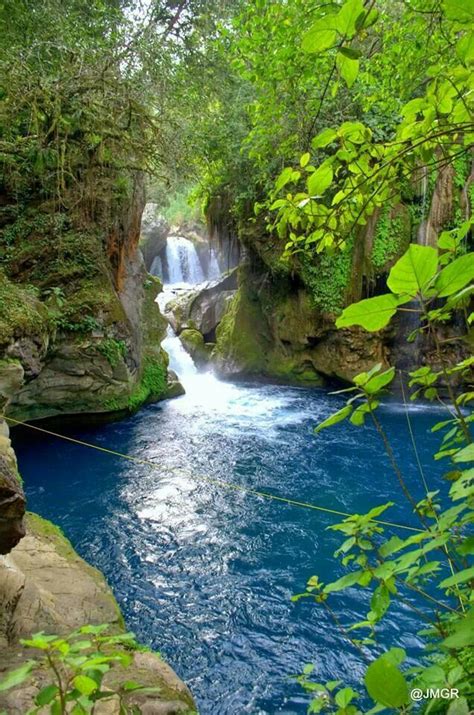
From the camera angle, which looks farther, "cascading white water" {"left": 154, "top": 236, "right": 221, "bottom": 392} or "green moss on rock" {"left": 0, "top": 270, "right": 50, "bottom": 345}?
"cascading white water" {"left": 154, "top": 236, "right": 221, "bottom": 392}

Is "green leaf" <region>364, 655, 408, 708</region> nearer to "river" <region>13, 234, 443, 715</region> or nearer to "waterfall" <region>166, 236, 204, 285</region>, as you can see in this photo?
"river" <region>13, 234, 443, 715</region>

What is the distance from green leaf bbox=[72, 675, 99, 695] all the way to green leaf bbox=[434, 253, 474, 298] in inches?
43.4

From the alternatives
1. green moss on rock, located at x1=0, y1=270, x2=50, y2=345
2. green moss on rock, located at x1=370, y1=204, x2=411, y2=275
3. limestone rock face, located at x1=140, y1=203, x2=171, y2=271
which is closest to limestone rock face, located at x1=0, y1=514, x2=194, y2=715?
green moss on rock, located at x1=0, y1=270, x2=50, y2=345

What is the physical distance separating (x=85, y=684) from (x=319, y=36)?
5.10 feet

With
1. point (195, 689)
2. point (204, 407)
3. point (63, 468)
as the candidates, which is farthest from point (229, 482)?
point (204, 407)

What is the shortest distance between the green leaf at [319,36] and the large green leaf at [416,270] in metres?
0.55

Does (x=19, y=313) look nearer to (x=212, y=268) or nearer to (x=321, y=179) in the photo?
(x=321, y=179)

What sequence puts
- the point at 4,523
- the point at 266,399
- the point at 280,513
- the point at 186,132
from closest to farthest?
the point at 4,523 → the point at 280,513 → the point at 186,132 → the point at 266,399

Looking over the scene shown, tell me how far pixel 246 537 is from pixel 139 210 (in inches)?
306

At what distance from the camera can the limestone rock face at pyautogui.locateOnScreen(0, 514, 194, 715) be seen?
82.3 inches

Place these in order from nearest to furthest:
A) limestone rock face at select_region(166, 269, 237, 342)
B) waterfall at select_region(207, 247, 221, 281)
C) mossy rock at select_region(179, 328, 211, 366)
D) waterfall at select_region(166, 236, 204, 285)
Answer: mossy rock at select_region(179, 328, 211, 366) → limestone rock face at select_region(166, 269, 237, 342) → waterfall at select_region(207, 247, 221, 281) → waterfall at select_region(166, 236, 204, 285)

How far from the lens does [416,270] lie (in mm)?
926

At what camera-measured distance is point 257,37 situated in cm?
329

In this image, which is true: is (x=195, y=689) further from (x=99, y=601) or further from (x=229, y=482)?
(x=229, y=482)
